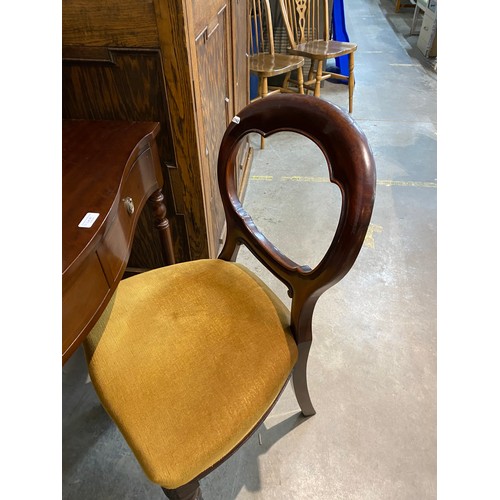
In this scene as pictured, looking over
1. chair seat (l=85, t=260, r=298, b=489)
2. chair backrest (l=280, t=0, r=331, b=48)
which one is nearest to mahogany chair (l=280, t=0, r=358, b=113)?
chair backrest (l=280, t=0, r=331, b=48)

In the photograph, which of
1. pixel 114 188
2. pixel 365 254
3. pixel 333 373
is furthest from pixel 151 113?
pixel 365 254

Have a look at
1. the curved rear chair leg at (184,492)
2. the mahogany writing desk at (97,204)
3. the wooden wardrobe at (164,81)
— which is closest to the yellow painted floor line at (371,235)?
the wooden wardrobe at (164,81)

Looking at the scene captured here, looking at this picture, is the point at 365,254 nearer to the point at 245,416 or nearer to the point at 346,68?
the point at 245,416

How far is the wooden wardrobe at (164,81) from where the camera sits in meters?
0.92

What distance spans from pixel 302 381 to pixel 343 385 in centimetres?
33

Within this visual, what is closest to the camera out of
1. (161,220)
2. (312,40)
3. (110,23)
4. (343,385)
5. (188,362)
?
(188,362)

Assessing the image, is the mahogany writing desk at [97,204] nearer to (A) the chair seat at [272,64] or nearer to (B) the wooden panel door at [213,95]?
(B) the wooden panel door at [213,95]

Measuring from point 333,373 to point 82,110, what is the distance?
1171 mm

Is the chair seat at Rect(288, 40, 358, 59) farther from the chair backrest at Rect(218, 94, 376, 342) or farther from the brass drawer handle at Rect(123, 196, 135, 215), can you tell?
the brass drawer handle at Rect(123, 196, 135, 215)

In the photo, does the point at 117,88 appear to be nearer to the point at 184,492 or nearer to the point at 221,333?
the point at 221,333

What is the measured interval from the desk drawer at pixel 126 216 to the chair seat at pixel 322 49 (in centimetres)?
223

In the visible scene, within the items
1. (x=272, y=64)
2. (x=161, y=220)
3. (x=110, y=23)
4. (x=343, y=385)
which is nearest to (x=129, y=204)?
(x=161, y=220)

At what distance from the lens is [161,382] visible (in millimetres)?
772

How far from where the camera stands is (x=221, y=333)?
0.86 meters
